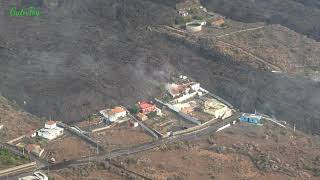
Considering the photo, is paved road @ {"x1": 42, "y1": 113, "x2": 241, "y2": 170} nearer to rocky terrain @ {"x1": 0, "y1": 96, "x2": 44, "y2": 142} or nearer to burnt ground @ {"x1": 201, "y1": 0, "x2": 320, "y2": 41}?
rocky terrain @ {"x1": 0, "y1": 96, "x2": 44, "y2": 142}

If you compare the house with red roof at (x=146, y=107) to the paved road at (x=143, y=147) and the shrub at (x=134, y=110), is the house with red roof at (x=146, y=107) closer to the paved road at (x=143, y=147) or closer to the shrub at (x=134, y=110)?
the shrub at (x=134, y=110)

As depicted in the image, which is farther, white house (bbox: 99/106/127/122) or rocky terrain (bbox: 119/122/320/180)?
white house (bbox: 99/106/127/122)

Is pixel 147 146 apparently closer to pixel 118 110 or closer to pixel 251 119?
pixel 118 110

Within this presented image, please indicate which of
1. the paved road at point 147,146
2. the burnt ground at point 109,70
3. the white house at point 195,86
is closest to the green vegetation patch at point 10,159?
the paved road at point 147,146

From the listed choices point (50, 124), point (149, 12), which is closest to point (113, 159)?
point (50, 124)

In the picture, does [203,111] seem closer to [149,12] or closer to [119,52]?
[119,52]

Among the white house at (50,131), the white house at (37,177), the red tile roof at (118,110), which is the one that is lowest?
the white house at (37,177)

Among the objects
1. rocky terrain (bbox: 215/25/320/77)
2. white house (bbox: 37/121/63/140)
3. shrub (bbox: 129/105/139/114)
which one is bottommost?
white house (bbox: 37/121/63/140)

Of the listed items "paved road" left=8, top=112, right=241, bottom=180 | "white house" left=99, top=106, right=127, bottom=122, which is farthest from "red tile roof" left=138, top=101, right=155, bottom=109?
"paved road" left=8, top=112, right=241, bottom=180
